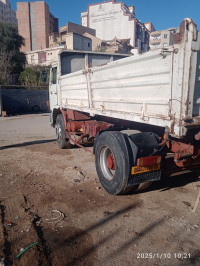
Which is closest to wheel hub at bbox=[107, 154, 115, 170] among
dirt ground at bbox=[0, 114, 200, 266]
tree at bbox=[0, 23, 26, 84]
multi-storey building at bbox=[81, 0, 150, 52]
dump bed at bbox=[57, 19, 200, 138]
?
dirt ground at bbox=[0, 114, 200, 266]

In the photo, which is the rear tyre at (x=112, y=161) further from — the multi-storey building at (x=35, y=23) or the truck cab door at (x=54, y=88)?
the multi-storey building at (x=35, y=23)

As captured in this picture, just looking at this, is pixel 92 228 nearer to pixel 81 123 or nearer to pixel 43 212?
pixel 43 212

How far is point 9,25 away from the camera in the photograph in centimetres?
3206

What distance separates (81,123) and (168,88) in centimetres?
355

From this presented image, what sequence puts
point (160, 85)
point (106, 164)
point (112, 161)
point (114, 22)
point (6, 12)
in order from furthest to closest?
1. point (6, 12)
2. point (114, 22)
3. point (106, 164)
4. point (112, 161)
5. point (160, 85)

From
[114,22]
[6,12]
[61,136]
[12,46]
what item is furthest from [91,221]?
[6,12]

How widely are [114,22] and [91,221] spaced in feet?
181

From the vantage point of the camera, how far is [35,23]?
51.9 meters

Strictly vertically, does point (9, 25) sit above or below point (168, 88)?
above

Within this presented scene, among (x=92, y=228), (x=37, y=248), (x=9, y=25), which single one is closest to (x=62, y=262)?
(x=37, y=248)

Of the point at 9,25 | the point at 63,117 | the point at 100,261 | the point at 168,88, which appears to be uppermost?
the point at 9,25

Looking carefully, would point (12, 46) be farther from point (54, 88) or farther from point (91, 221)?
point (91, 221)

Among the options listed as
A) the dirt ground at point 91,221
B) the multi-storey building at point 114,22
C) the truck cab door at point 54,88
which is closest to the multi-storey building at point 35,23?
the multi-storey building at point 114,22

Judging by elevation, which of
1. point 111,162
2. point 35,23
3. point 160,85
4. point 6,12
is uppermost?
point 6,12
